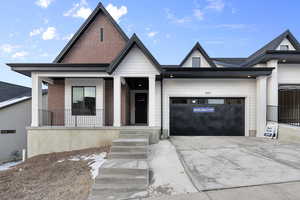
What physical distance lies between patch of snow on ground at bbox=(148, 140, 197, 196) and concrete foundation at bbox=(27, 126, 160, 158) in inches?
97.2

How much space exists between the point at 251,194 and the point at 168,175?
1.72 m

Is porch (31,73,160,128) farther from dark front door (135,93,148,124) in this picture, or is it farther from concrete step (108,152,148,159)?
concrete step (108,152,148,159)

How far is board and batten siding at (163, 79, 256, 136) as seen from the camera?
9578mm

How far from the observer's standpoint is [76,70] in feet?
26.9

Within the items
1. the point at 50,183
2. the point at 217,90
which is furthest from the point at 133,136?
the point at 217,90

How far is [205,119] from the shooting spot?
31.7ft

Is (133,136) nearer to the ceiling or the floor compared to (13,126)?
nearer to the ceiling

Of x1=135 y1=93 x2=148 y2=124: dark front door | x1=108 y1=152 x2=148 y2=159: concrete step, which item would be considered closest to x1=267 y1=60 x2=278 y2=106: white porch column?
x1=135 y1=93 x2=148 y2=124: dark front door

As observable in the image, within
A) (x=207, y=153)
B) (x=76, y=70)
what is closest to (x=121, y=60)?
(x=76, y=70)

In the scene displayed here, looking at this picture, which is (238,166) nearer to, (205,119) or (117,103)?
(205,119)

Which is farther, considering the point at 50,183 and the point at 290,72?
the point at 290,72

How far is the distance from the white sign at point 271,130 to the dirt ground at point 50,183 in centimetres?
909

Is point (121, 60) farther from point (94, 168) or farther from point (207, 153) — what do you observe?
point (207, 153)

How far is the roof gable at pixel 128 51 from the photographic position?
296 inches
